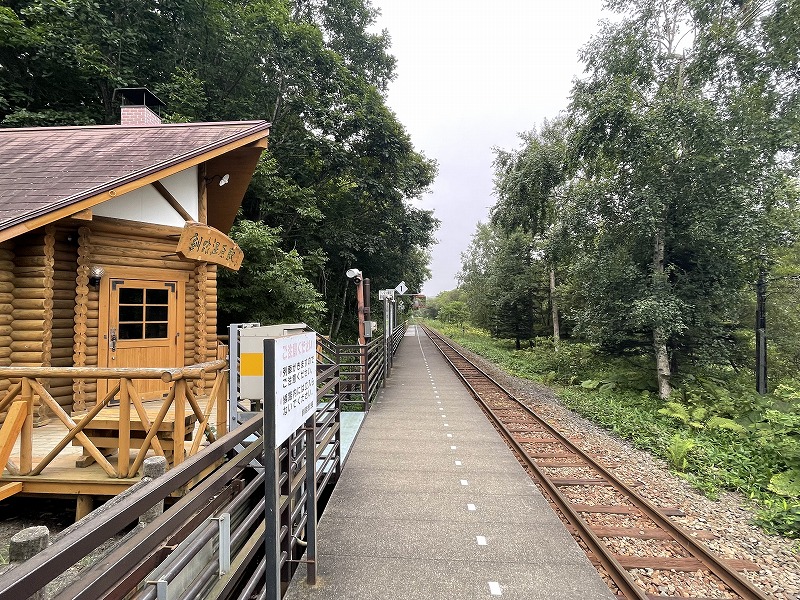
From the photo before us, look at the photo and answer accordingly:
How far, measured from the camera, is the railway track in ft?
10.7

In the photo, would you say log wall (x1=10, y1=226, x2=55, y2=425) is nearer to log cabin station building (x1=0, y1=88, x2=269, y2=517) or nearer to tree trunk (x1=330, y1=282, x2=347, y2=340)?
log cabin station building (x1=0, y1=88, x2=269, y2=517)

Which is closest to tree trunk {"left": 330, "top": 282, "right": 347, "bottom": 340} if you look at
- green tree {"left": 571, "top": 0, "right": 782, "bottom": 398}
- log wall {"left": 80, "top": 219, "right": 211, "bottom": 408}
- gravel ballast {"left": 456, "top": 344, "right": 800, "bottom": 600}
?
green tree {"left": 571, "top": 0, "right": 782, "bottom": 398}

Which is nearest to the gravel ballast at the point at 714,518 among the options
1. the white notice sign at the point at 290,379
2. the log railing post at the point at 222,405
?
the white notice sign at the point at 290,379

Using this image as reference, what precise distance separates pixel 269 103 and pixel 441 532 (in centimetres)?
1646

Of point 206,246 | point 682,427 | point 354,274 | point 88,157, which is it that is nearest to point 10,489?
point 206,246

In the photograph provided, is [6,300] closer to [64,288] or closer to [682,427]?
[64,288]

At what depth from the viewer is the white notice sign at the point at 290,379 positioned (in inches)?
78.8

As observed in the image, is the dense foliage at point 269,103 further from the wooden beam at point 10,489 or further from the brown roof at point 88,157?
the wooden beam at point 10,489

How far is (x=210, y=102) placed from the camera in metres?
14.3

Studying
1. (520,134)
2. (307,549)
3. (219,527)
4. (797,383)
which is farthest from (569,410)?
(520,134)

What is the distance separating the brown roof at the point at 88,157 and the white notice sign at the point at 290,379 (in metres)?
4.03

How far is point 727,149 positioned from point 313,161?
13.1 metres

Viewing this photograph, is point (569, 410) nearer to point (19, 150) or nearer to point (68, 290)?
point (68, 290)

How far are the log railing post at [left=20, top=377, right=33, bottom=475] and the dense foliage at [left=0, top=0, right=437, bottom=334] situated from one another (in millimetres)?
6501
